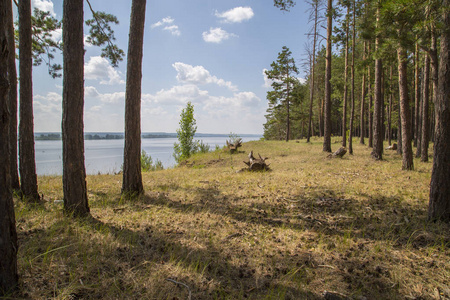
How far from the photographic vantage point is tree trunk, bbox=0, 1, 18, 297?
2035 mm

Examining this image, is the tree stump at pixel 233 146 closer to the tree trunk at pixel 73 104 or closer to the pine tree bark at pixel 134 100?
the pine tree bark at pixel 134 100

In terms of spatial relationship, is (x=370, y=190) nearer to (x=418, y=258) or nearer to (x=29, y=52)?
(x=418, y=258)

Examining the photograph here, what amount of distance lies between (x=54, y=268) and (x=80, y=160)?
2.01 m

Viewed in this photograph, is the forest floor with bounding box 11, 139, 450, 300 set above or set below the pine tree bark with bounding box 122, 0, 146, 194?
below

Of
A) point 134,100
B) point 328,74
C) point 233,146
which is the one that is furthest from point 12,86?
point 328,74

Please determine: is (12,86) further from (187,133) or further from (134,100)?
(187,133)

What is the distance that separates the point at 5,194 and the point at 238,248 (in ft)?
8.96

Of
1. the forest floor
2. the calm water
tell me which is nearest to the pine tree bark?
the forest floor

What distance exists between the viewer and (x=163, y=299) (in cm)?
233

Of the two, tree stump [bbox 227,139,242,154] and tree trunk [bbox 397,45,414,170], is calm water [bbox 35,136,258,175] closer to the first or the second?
tree stump [bbox 227,139,242,154]

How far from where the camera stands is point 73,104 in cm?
398

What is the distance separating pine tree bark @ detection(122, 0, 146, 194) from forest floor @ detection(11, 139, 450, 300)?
24.5 inches

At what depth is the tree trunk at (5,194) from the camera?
6.68 ft

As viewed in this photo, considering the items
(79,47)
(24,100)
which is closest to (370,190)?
(79,47)
